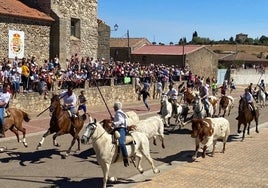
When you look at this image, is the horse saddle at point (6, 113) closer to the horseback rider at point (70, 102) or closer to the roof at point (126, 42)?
the horseback rider at point (70, 102)

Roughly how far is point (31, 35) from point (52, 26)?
241 cm

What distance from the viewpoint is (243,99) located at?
20500mm

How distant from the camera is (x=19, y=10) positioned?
3369cm

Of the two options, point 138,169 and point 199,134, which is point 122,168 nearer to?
point 138,169

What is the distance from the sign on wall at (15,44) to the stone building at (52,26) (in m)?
0.29

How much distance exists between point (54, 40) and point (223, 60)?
59567 millimetres

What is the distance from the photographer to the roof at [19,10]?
1271 inches

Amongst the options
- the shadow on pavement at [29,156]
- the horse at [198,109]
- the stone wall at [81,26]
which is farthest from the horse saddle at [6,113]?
the stone wall at [81,26]

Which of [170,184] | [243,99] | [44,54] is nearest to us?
[170,184]

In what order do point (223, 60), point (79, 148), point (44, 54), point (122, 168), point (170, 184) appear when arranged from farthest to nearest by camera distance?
1. point (223, 60)
2. point (44, 54)
3. point (79, 148)
4. point (122, 168)
5. point (170, 184)

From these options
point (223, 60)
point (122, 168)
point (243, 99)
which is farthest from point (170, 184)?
point (223, 60)

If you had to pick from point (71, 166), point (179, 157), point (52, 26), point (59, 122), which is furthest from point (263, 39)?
point (71, 166)

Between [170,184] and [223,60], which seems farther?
[223,60]

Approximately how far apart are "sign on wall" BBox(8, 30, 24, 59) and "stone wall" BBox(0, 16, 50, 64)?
25 centimetres
